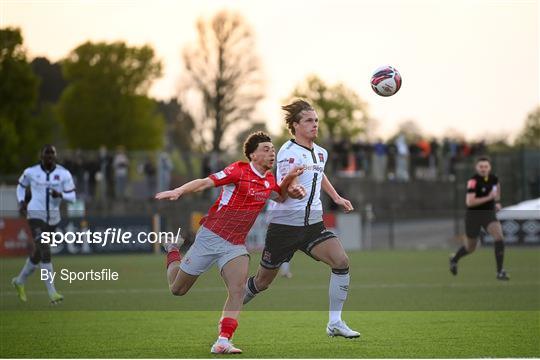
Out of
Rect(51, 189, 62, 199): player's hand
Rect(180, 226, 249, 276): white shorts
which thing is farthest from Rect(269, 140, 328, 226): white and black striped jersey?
Rect(51, 189, 62, 199): player's hand

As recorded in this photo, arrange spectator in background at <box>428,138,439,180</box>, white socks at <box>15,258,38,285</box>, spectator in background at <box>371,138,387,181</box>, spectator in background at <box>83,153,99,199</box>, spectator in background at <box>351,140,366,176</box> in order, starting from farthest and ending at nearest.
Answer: spectator in background at <box>351,140,366,176</box> < spectator in background at <box>428,138,439,180</box> < spectator in background at <box>371,138,387,181</box> < spectator in background at <box>83,153,99,199</box> < white socks at <box>15,258,38,285</box>

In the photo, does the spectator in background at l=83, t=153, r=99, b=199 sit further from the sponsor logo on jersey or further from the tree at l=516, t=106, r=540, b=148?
the tree at l=516, t=106, r=540, b=148

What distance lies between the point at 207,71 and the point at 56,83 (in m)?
14.9

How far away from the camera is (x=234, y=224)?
38.0 ft

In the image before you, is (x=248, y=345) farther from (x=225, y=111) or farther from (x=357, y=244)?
(x=225, y=111)

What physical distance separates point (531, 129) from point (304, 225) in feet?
251

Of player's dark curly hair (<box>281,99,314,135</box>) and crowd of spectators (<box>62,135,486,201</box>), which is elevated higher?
player's dark curly hair (<box>281,99,314,135</box>)

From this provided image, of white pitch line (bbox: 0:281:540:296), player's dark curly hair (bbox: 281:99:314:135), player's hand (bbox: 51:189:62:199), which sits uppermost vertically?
player's dark curly hair (bbox: 281:99:314:135)

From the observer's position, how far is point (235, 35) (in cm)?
7306

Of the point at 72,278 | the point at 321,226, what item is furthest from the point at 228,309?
the point at 72,278

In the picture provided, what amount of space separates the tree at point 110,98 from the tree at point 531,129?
28.7 metres

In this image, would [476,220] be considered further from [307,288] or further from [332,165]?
[332,165]

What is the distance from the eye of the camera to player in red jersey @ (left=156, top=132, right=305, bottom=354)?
1138 cm

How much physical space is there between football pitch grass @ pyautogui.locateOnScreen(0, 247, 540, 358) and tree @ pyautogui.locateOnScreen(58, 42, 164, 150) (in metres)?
50.3
